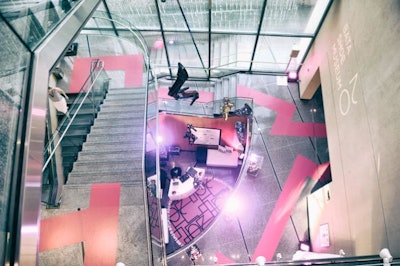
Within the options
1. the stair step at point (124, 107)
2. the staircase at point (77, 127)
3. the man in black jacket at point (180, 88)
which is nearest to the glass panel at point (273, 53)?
the man in black jacket at point (180, 88)

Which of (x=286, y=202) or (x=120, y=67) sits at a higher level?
(x=120, y=67)

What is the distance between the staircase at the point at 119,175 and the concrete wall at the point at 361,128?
3.87 metres

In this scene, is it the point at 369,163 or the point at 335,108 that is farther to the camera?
the point at 335,108

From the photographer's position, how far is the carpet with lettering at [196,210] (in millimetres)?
9242

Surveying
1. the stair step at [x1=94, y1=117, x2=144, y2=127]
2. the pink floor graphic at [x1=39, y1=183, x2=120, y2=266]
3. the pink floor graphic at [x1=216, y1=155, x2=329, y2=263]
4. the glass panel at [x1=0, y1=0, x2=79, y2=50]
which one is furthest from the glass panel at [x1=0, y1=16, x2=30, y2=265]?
the pink floor graphic at [x1=216, y1=155, x2=329, y2=263]

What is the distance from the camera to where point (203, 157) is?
10.4 metres

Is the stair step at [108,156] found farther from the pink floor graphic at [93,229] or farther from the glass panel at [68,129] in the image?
the pink floor graphic at [93,229]

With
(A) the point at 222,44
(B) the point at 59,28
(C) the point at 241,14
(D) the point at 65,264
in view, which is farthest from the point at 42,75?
(A) the point at 222,44

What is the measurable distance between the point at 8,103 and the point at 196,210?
26.8 feet

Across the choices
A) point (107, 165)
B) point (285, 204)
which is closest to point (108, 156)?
point (107, 165)

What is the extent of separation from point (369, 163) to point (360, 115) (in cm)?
98

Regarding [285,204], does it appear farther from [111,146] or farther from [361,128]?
[111,146]

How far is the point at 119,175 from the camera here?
5.92 metres

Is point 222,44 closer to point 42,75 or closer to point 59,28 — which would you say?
point 59,28
